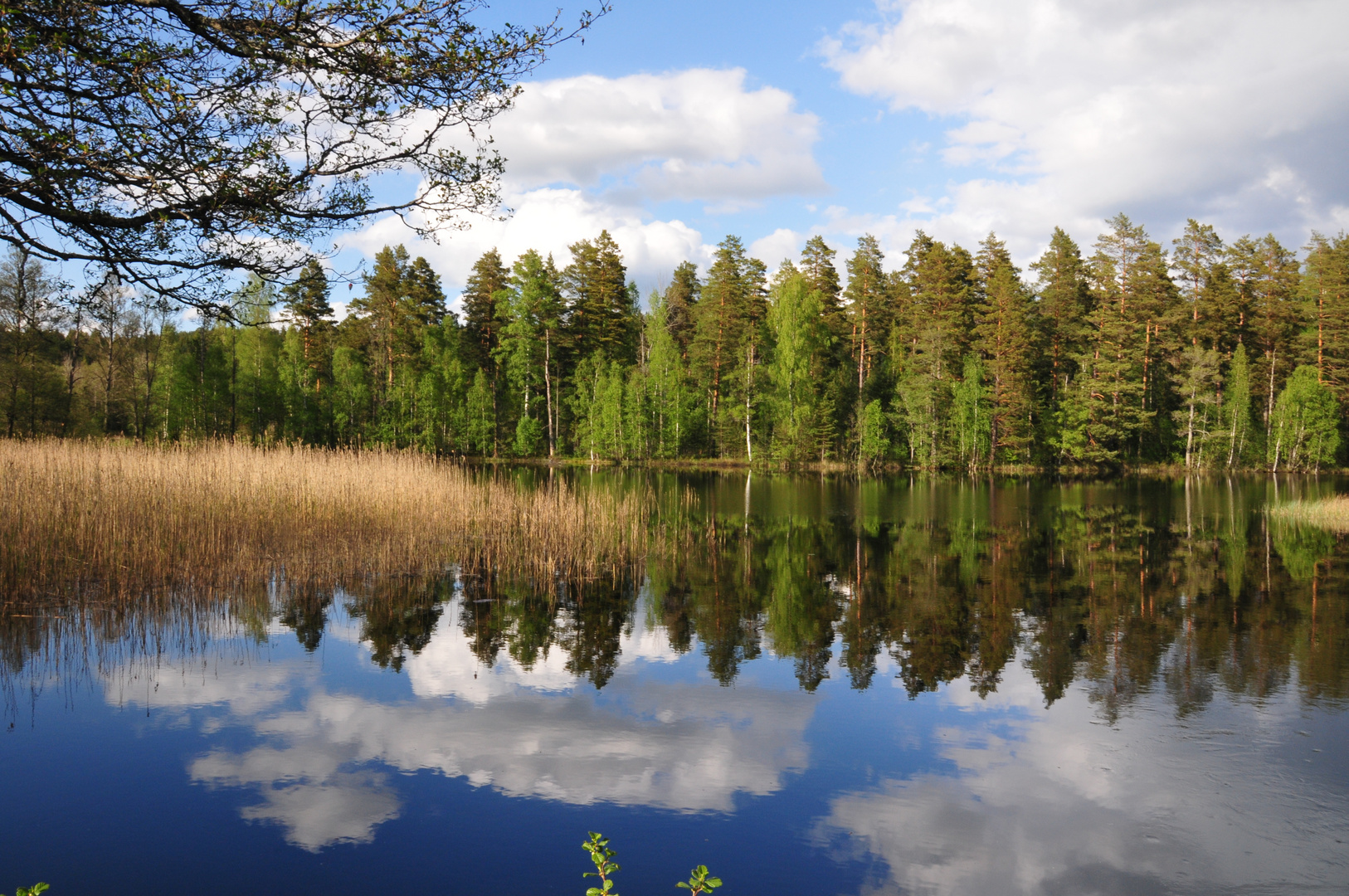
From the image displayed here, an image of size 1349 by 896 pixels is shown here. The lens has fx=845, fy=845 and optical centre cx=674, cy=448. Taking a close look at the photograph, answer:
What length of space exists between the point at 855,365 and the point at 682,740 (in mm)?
47725

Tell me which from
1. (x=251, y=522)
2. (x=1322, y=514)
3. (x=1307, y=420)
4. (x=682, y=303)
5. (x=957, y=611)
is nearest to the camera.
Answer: (x=957, y=611)

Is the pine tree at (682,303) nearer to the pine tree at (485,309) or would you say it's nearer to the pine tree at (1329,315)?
the pine tree at (485,309)

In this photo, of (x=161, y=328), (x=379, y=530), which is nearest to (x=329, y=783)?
(x=379, y=530)

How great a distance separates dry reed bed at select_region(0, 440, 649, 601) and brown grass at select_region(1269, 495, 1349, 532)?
17.7 m

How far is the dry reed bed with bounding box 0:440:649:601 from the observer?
416 inches

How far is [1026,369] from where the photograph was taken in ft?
158

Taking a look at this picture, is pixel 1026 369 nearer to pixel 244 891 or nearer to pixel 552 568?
pixel 552 568

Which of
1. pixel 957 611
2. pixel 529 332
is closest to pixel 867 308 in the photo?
pixel 529 332

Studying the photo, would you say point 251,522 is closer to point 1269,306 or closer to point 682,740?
point 682,740

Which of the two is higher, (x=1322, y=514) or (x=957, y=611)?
(x=1322, y=514)

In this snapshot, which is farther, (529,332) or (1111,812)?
(529,332)

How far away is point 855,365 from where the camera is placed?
52281 mm

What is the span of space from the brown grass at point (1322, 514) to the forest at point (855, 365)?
72.7 ft

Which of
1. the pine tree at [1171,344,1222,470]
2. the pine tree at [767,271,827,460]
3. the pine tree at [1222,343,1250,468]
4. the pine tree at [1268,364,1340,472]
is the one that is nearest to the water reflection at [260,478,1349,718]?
the pine tree at [767,271,827,460]
